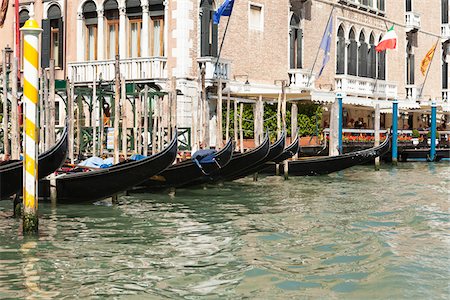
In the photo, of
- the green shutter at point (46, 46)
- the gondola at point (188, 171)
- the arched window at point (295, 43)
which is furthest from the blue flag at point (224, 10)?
the gondola at point (188, 171)

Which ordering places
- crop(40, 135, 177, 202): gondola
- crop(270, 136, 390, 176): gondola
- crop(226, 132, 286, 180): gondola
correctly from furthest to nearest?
crop(270, 136, 390, 176): gondola → crop(226, 132, 286, 180): gondola → crop(40, 135, 177, 202): gondola

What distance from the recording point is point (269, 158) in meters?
12.1

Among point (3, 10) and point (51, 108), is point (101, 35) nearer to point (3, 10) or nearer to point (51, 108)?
point (3, 10)

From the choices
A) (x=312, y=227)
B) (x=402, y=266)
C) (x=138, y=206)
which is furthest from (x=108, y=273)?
(x=138, y=206)

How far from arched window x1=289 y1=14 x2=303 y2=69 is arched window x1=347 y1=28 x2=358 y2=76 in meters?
2.16

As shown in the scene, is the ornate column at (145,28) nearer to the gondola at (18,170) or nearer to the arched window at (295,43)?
the arched window at (295,43)

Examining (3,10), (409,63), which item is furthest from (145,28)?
(409,63)

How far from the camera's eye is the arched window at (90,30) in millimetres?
14703

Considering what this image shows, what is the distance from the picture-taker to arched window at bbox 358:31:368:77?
19.4 meters

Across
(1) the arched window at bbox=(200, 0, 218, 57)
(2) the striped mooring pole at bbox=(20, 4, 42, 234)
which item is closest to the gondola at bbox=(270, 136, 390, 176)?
(1) the arched window at bbox=(200, 0, 218, 57)

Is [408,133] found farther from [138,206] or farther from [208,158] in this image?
[138,206]

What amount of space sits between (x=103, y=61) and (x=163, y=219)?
7.09 metres

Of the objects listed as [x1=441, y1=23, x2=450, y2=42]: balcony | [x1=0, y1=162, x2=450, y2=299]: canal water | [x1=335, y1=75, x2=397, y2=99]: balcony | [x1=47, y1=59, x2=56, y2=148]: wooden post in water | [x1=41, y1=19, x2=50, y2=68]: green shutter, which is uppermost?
[x1=441, y1=23, x2=450, y2=42]: balcony

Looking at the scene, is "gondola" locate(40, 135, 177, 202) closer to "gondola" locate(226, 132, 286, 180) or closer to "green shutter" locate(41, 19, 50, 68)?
"gondola" locate(226, 132, 286, 180)
